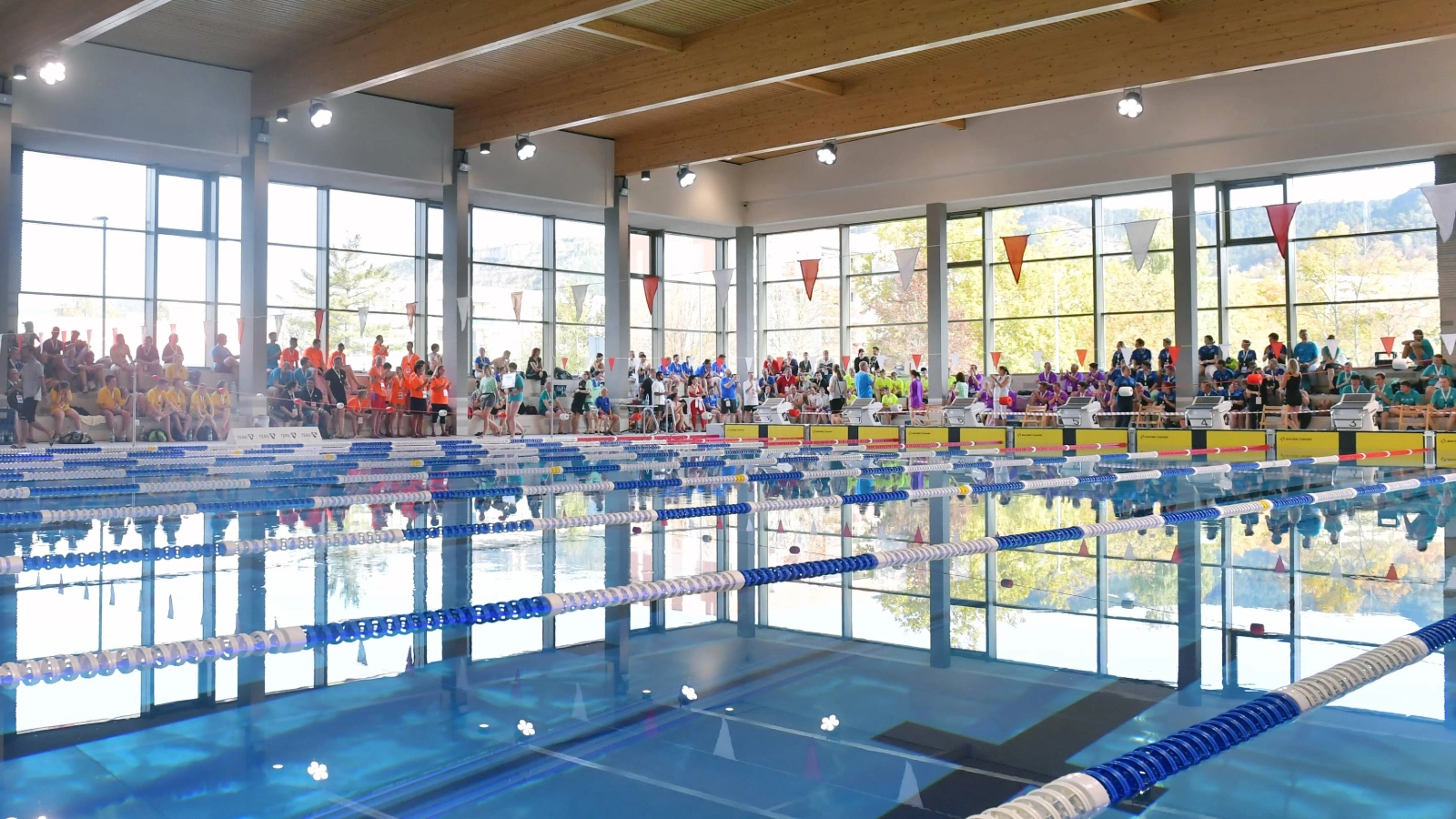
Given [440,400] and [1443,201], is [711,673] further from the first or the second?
[440,400]

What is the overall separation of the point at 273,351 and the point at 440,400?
2695mm

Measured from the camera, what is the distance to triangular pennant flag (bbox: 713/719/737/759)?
2266mm

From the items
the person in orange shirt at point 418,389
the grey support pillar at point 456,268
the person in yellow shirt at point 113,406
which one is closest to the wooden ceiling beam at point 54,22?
the person in yellow shirt at point 113,406

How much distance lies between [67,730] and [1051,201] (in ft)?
61.3

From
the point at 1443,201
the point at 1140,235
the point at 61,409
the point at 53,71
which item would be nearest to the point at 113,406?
the point at 61,409

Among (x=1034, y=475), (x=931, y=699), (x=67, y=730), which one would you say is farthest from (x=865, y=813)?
(x=1034, y=475)

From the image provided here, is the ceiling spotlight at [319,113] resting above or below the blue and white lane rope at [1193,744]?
above

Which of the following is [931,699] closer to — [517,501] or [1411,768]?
[1411,768]

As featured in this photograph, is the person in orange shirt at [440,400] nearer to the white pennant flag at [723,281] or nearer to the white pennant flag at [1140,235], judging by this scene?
the white pennant flag at [723,281]

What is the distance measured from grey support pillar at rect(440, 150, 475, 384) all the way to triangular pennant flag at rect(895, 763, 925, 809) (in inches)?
600

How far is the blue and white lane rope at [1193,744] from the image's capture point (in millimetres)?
1708

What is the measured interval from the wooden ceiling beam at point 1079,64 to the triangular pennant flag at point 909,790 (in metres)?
11.7

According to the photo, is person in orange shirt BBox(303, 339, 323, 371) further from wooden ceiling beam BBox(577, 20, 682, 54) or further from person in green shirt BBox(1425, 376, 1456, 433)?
person in green shirt BBox(1425, 376, 1456, 433)

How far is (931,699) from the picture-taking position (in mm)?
2680
